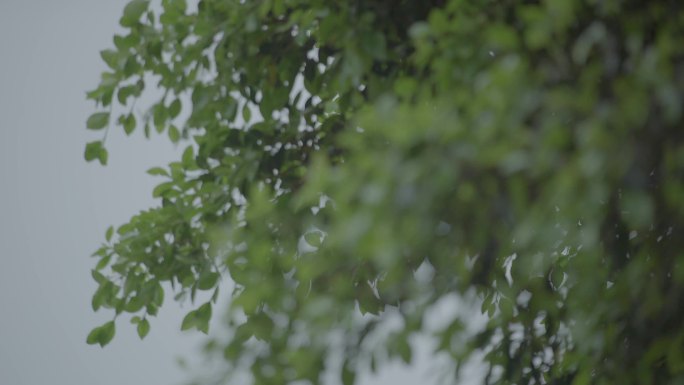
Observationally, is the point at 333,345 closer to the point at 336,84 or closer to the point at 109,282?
the point at 336,84

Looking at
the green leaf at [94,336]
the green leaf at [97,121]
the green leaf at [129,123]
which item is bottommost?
the green leaf at [94,336]

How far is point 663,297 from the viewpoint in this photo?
1570 millimetres

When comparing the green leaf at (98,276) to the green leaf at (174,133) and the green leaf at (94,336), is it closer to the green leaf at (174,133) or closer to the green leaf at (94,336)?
A: the green leaf at (94,336)

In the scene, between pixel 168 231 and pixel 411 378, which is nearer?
pixel 168 231

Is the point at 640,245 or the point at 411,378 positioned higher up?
the point at 640,245

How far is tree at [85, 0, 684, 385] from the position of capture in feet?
3.74

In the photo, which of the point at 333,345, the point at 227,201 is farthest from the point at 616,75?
the point at 227,201

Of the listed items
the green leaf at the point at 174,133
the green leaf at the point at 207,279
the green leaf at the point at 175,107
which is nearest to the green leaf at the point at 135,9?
the green leaf at the point at 175,107

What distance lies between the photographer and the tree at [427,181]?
1.14 meters

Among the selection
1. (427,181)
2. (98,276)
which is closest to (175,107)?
(98,276)

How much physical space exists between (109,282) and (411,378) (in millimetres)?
2661

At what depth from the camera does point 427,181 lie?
1.11 m

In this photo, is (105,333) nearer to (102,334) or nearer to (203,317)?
(102,334)

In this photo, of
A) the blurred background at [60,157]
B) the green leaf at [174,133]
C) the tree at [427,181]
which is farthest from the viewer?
the blurred background at [60,157]
